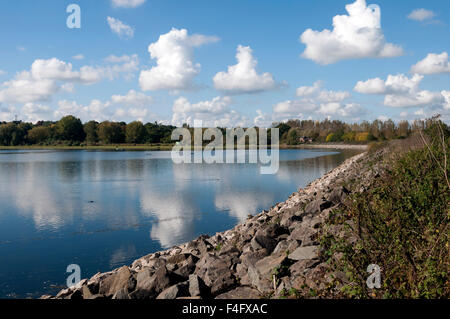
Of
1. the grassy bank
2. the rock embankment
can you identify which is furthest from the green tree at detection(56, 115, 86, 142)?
the grassy bank

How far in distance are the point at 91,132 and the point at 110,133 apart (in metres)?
6.93

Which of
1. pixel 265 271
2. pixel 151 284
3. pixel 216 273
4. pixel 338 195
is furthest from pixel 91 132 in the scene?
pixel 265 271

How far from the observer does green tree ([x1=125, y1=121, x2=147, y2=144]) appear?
10931cm

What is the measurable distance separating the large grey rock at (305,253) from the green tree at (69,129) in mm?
116297

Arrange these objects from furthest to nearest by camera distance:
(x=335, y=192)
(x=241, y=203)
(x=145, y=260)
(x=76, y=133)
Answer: (x=76, y=133) < (x=241, y=203) < (x=335, y=192) < (x=145, y=260)

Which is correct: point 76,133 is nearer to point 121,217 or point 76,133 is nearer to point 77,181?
point 77,181

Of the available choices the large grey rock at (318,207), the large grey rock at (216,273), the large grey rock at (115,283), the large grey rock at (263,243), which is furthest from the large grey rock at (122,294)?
the large grey rock at (318,207)

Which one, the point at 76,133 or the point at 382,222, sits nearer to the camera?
the point at 382,222

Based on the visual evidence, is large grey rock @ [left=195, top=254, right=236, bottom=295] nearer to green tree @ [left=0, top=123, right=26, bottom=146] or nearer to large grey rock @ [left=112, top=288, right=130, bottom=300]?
large grey rock @ [left=112, top=288, right=130, bottom=300]

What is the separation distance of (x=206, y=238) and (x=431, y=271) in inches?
261

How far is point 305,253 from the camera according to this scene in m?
5.97

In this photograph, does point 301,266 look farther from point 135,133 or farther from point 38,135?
point 38,135

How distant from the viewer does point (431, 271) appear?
423cm
